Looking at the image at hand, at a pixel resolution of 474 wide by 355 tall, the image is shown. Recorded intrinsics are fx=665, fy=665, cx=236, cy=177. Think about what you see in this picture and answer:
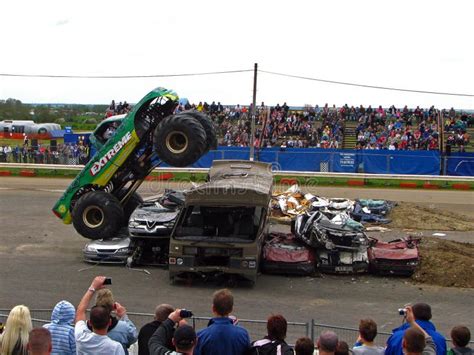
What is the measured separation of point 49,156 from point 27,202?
452 inches

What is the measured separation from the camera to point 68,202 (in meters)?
16.1

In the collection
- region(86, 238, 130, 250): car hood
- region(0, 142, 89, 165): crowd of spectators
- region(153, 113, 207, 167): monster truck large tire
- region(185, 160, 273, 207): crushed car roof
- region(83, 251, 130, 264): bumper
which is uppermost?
region(153, 113, 207, 167): monster truck large tire

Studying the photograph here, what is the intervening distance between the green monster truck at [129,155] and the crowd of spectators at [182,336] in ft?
26.9

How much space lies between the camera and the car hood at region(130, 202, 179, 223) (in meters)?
14.7

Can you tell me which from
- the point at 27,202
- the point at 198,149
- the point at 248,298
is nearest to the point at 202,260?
the point at 248,298

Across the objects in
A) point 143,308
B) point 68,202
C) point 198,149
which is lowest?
point 143,308

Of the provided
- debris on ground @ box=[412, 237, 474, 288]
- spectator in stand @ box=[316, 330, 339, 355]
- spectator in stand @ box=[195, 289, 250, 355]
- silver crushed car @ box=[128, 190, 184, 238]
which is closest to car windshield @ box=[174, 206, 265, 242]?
silver crushed car @ box=[128, 190, 184, 238]

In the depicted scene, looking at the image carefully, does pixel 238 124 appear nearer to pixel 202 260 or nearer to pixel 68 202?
pixel 68 202

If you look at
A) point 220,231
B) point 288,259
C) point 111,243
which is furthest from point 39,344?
point 111,243

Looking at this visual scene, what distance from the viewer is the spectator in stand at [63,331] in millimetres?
6012

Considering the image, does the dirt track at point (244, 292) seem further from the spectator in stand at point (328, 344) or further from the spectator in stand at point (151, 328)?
the spectator in stand at point (328, 344)

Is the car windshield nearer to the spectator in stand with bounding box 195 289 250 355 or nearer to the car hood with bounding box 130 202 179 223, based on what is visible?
the car hood with bounding box 130 202 179 223

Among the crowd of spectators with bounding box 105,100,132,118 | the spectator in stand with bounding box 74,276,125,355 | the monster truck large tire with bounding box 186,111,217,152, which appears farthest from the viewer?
the crowd of spectators with bounding box 105,100,132,118

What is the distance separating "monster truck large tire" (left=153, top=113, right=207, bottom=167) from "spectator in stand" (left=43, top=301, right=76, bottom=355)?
334 inches
